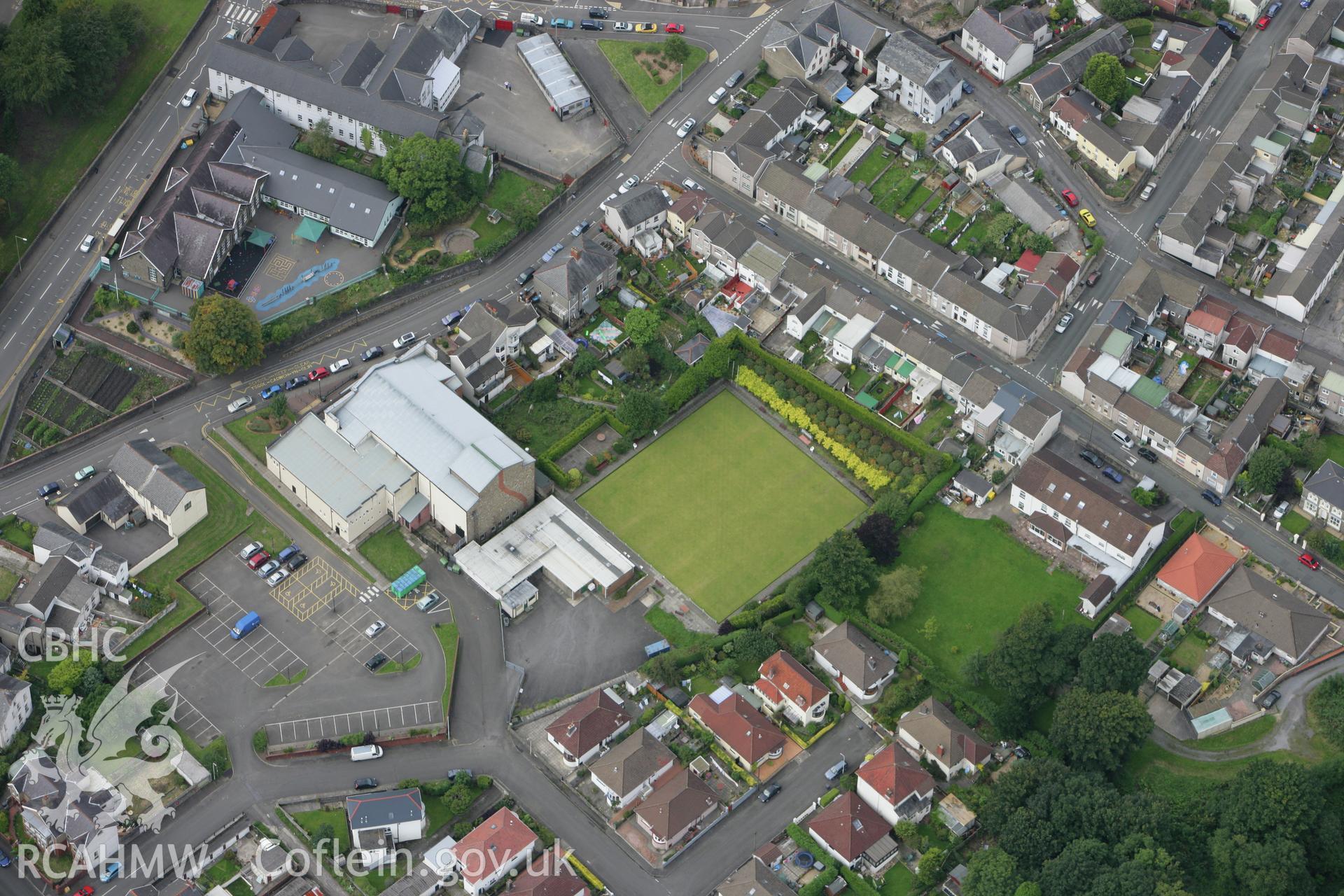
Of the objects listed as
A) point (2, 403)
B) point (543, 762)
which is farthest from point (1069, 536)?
point (2, 403)

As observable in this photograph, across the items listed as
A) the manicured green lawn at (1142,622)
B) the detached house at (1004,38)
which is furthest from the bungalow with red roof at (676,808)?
the detached house at (1004,38)

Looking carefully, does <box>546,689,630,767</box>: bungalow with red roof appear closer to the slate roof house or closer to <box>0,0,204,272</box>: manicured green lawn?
the slate roof house

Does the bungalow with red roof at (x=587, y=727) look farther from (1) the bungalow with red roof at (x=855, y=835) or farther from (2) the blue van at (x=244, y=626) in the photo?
(2) the blue van at (x=244, y=626)

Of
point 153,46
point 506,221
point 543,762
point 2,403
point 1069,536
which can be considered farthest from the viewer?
point 153,46

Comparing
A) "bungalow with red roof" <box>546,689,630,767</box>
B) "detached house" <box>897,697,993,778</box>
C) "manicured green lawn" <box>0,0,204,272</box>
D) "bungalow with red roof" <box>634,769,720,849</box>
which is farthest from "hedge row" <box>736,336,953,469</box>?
"manicured green lawn" <box>0,0,204,272</box>

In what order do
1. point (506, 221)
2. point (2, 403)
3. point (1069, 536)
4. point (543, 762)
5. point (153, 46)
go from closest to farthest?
point (543, 762) < point (1069, 536) < point (2, 403) < point (506, 221) < point (153, 46)

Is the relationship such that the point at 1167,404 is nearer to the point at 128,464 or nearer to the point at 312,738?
the point at 312,738
